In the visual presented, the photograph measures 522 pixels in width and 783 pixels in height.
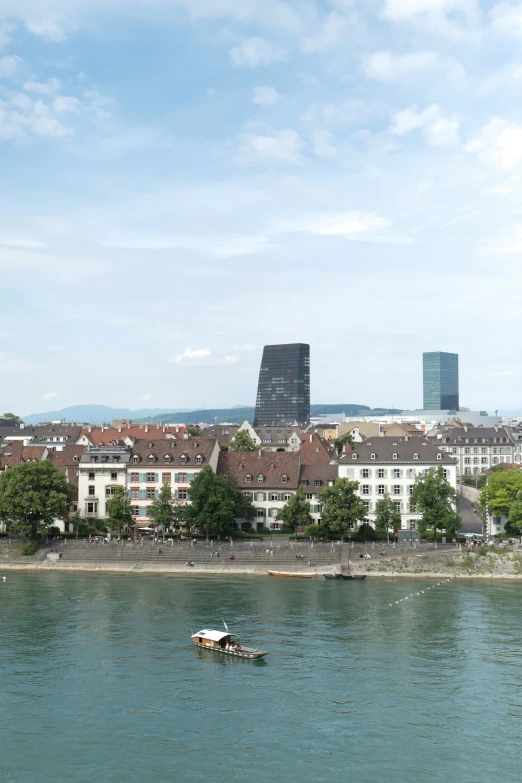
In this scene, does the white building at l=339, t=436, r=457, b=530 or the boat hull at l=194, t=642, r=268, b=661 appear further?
the white building at l=339, t=436, r=457, b=530

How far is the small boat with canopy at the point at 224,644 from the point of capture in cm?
6762

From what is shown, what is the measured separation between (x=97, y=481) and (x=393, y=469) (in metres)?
44.5

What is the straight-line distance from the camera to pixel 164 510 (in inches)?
4774

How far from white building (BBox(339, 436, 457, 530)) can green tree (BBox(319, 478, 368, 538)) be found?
28.1ft

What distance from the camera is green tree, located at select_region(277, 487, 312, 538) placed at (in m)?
120

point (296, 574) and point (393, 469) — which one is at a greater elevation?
point (393, 469)

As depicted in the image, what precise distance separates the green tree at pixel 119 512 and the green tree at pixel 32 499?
6.44 metres

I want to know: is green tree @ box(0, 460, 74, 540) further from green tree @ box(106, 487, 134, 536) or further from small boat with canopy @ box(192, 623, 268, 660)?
small boat with canopy @ box(192, 623, 268, 660)

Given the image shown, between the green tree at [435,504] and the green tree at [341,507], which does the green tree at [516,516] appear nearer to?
the green tree at [435,504]

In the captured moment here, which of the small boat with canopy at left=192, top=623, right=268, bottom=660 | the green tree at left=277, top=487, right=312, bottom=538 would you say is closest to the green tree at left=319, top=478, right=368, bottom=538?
the green tree at left=277, top=487, right=312, bottom=538

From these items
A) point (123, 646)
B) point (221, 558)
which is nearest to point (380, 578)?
point (221, 558)

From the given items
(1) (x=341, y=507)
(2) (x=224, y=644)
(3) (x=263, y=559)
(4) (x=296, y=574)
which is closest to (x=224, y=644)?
(2) (x=224, y=644)

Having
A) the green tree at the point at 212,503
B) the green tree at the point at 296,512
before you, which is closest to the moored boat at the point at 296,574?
the green tree at the point at 212,503

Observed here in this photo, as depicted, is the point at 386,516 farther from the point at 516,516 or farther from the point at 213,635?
the point at 213,635
